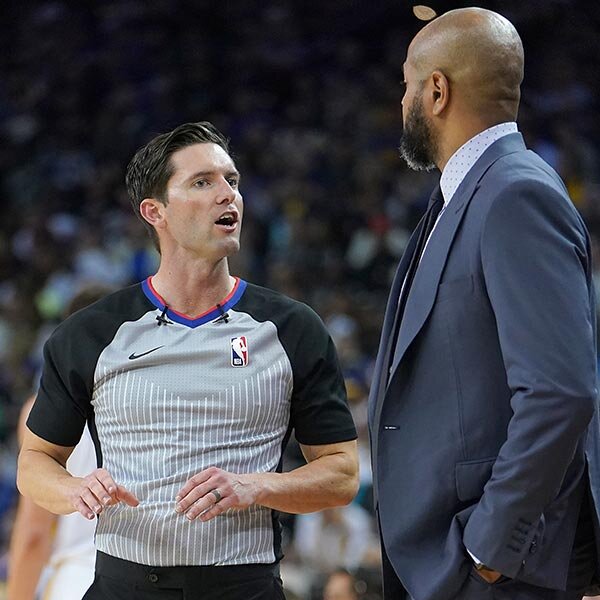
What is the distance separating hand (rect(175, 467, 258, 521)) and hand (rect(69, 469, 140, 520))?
0.43 feet

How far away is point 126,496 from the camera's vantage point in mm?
2871

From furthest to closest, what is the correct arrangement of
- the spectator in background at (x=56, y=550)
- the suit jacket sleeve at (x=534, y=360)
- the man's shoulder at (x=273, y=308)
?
the spectator in background at (x=56, y=550)
the man's shoulder at (x=273, y=308)
the suit jacket sleeve at (x=534, y=360)

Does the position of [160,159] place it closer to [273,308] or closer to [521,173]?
[273,308]

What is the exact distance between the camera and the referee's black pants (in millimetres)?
3025

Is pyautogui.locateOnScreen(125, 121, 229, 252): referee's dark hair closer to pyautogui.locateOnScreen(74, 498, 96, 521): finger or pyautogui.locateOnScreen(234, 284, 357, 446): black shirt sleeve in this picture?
pyautogui.locateOnScreen(234, 284, 357, 446): black shirt sleeve

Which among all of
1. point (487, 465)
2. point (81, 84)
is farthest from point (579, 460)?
point (81, 84)

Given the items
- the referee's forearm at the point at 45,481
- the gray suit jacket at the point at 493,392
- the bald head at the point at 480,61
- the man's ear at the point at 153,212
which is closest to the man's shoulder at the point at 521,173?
the gray suit jacket at the point at 493,392

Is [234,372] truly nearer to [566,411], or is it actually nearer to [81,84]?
[566,411]

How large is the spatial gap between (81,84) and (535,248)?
10.1 meters

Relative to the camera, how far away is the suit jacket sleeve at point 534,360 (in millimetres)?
2477

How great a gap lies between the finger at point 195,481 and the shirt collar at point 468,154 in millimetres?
845

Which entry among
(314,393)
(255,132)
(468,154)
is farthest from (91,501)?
(255,132)

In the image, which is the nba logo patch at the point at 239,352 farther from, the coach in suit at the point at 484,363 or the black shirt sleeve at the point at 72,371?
the coach in suit at the point at 484,363

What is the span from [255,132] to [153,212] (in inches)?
320
